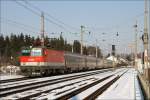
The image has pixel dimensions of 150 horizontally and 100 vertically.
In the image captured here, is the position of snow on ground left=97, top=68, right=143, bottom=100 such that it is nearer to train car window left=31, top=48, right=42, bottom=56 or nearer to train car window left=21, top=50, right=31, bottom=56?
train car window left=31, top=48, right=42, bottom=56

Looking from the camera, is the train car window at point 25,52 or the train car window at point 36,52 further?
the train car window at point 25,52

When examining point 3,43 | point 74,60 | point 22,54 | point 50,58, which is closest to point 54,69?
point 50,58

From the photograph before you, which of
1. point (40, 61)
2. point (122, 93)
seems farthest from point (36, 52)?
point (122, 93)

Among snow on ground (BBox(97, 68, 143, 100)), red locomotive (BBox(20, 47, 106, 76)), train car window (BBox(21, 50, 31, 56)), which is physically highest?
train car window (BBox(21, 50, 31, 56))

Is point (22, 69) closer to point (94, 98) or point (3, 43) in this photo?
point (94, 98)

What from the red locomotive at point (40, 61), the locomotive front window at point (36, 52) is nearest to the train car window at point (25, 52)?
the red locomotive at point (40, 61)

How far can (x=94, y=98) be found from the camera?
703 inches

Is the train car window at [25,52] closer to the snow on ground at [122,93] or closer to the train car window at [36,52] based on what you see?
the train car window at [36,52]

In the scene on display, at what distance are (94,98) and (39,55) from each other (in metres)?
20.0

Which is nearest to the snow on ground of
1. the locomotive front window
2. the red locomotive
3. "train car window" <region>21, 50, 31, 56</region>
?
the red locomotive

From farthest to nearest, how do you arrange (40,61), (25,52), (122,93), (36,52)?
(25,52) < (36,52) < (40,61) < (122,93)

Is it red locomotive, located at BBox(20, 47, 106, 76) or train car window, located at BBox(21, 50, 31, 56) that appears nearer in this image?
red locomotive, located at BBox(20, 47, 106, 76)

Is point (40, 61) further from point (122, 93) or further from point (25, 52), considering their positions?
point (122, 93)

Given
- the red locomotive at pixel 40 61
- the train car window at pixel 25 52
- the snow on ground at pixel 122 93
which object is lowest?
the snow on ground at pixel 122 93
